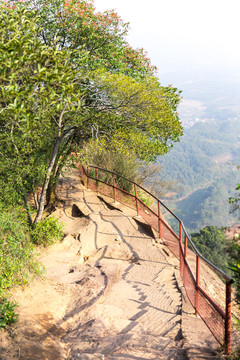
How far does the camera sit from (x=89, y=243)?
1002 centimetres

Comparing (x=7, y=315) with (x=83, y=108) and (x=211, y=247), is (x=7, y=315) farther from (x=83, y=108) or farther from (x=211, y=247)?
(x=211, y=247)

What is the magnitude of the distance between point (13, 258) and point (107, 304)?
2.21 meters

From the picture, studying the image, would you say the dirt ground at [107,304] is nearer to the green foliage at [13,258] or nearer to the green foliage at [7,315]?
the green foliage at [7,315]

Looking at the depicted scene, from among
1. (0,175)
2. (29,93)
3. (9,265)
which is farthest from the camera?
(0,175)

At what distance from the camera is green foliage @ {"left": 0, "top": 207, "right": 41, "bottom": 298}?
592cm

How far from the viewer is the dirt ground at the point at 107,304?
15.3ft

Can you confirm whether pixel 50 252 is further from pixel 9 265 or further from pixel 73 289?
pixel 9 265

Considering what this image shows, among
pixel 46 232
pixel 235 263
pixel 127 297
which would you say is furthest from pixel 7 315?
pixel 46 232

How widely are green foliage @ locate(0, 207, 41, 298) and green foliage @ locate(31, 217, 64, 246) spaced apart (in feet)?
6.63

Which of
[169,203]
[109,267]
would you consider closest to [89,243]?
[109,267]

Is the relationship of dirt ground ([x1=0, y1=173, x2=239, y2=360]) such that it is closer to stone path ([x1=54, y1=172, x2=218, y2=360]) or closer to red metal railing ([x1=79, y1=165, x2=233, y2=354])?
stone path ([x1=54, y1=172, x2=218, y2=360])

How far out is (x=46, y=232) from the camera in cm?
971

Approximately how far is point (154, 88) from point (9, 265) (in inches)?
323

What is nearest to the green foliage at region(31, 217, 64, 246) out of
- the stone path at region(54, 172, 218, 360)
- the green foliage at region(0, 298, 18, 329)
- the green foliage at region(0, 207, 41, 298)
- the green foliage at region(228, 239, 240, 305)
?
the stone path at region(54, 172, 218, 360)
